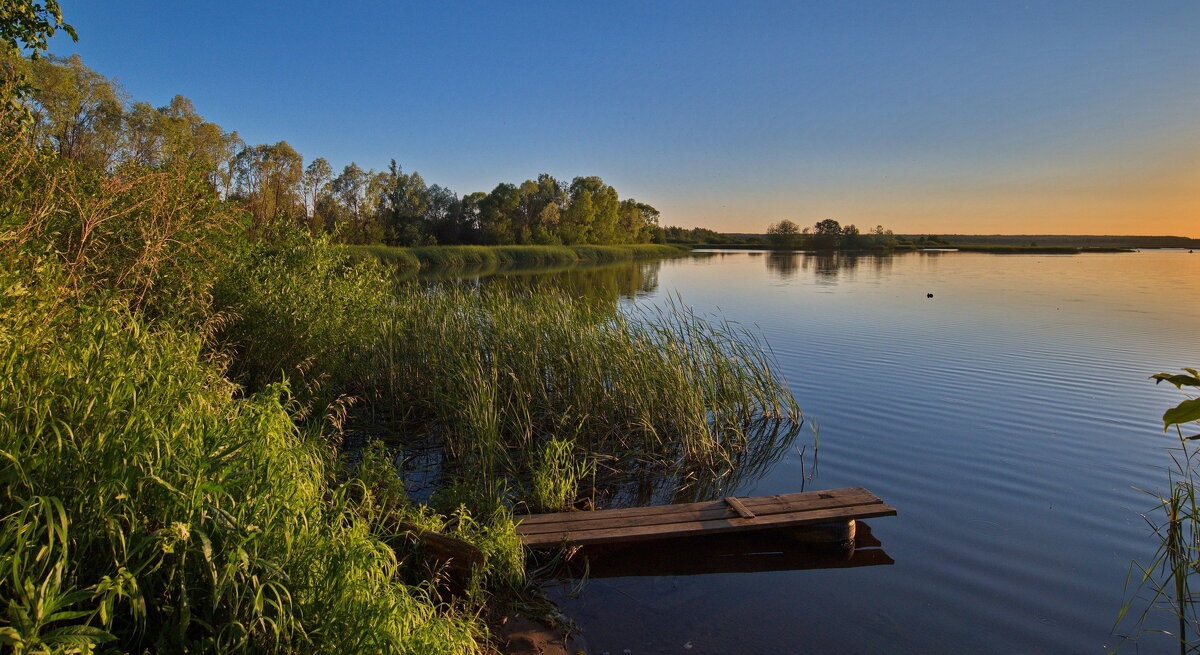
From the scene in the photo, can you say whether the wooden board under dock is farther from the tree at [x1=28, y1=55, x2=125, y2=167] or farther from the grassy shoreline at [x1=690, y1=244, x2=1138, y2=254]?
the grassy shoreline at [x1=690, y1=244, x2=1138, y2=254]

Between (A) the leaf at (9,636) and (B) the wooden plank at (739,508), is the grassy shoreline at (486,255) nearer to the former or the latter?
(B) the wooden plank at (739,508)

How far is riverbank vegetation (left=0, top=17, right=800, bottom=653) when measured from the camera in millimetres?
2678

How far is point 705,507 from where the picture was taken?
579cm

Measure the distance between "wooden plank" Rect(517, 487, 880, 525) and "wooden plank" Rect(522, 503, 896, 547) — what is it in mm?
169

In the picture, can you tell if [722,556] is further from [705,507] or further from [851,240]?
[851,240]

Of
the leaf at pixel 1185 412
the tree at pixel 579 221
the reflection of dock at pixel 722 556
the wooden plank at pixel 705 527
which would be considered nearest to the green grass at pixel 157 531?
the wooden plank at pixel 705 527

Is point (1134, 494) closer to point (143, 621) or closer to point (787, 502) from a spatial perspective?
point (787, 502)

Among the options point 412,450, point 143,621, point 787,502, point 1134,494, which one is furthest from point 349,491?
point 1134,494

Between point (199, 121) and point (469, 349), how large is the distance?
47.9 metres

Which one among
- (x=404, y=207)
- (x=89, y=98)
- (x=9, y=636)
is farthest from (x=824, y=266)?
(x=9, y=636)

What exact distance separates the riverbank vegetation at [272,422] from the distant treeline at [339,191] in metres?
1.65

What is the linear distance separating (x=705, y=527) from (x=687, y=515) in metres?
0.26

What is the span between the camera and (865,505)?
5707 millimetres

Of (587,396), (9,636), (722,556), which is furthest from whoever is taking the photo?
(587,396)
